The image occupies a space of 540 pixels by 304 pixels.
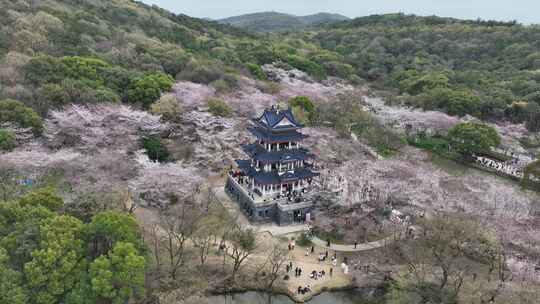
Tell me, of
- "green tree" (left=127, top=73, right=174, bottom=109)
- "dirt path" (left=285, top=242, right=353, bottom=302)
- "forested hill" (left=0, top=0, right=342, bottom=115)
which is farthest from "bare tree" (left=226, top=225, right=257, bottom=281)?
"green tree" (left=127, top=73, right=174, bottom=109)

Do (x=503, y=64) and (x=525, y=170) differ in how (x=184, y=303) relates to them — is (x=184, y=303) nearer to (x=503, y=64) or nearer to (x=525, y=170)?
(x=525, y=170)

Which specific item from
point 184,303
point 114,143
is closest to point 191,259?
point 184,303

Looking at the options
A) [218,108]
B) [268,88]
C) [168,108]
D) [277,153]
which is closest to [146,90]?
[168,108]

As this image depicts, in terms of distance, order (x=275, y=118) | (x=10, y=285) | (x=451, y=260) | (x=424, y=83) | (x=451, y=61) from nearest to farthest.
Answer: (x=10, y=285) < (x=451, y=260) < (x=275, y=118) < (x=424, y=83) < (x=451, y=61)

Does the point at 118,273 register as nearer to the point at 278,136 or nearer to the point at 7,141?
the point at 278,136

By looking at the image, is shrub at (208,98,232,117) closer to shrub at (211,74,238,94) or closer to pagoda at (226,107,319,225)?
shrub at (211,74,238,94)

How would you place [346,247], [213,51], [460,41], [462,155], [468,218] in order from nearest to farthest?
[468,218], [346,247], [462,155], [213,51], [460,41]
